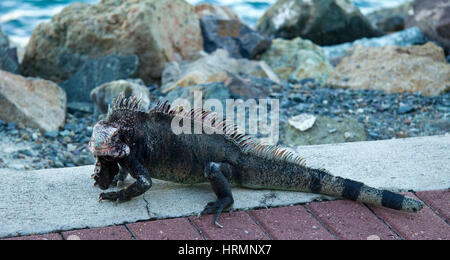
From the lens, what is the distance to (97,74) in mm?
7035

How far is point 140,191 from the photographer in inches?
130

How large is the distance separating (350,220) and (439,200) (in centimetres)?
63

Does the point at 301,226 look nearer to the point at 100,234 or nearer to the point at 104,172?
the point at 100,234

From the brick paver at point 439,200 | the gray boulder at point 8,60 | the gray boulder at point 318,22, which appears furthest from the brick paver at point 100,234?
the gray boulder at point 318,22

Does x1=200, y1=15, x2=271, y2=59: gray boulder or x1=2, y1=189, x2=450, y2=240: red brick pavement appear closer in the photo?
x1=2, y1=189, x2=450, y2=240: red brick pavement

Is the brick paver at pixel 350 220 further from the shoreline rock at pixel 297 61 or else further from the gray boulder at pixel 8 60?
the gray boulder at pixel 8 60

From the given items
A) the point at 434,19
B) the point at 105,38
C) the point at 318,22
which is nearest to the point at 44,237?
the point at 105,38

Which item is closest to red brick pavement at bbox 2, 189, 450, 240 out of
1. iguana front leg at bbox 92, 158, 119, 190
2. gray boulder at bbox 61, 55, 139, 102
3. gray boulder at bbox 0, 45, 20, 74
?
iguana front leg at bbox 92, 158, 119, 190

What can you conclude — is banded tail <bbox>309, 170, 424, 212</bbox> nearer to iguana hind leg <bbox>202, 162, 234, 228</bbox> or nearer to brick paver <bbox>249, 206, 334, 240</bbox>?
brick paver <bbox>249, 206, 334, 240</bbox>

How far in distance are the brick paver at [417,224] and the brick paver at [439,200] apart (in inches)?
2.1

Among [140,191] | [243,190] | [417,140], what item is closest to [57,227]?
[140,191]

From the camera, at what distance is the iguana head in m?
3.20

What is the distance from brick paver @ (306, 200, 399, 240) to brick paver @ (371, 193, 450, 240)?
63 millimetres
